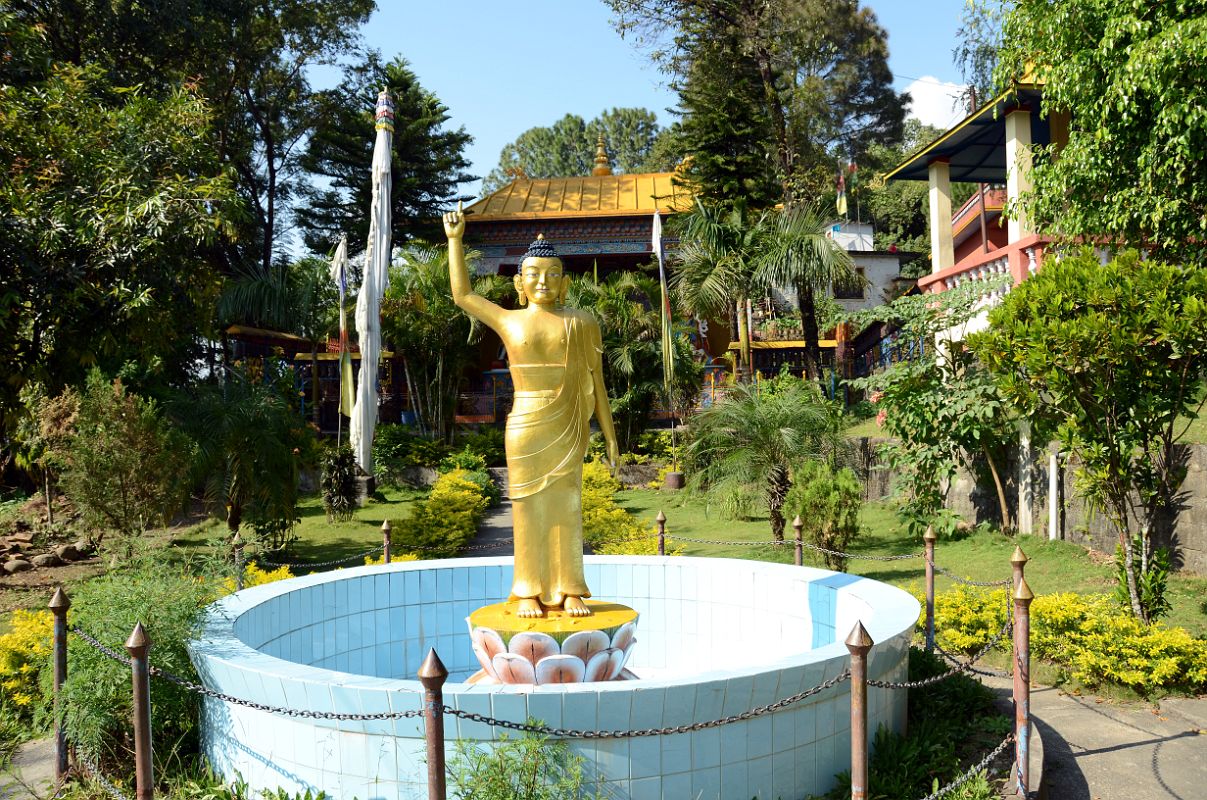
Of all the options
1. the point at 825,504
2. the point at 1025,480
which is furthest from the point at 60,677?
the point at 1025,480

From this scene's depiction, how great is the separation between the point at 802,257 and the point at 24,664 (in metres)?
12.9

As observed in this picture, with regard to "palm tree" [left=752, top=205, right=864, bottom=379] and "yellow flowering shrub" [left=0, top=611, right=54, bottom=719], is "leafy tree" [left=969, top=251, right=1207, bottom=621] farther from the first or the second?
"palm tree" [left=752, top=205, right=864, bottom=379]

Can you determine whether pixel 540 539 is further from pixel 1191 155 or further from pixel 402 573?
pixel 1191 155

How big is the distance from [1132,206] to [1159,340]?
107 inches

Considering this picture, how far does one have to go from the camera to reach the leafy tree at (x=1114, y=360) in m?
6.70

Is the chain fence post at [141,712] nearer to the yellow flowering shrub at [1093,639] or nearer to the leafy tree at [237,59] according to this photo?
the yellow flowering shrub at [1093,639]

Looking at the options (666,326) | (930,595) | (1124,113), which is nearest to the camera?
(930,595)

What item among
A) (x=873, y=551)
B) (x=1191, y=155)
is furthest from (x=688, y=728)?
(x=873, y=551)

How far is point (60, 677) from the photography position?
5.03 m

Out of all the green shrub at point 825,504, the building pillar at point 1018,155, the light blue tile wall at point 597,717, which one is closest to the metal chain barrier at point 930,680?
the light blue tile wall at point 597,717

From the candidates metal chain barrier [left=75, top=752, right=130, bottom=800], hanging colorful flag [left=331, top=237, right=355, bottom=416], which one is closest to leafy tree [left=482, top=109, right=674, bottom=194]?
hanging colorful flag [left=331, top=237, right=355, bottom=416]

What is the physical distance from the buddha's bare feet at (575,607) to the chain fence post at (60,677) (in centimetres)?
259

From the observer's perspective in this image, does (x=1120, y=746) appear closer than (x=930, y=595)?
Yes

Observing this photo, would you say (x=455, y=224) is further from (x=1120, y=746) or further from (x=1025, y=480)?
(x=1025, y=480)
